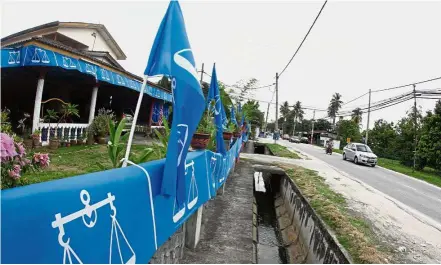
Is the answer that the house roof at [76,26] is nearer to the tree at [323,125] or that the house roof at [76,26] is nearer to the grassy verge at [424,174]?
the grassy verge at [424,174]

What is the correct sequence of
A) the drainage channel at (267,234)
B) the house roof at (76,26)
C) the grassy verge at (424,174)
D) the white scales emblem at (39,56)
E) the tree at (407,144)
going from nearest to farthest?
the drainage channel at (267,234), the white scales emblem at (39,56), the house roof at (76,26), the grassy verge at (424,174), the tree at (407,144)

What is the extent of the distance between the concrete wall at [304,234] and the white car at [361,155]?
10.9 m

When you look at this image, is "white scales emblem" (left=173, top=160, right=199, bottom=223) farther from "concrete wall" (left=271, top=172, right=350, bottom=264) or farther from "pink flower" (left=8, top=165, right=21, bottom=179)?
"concrete wall" (left=271, top=172, right=350, bottom=264)

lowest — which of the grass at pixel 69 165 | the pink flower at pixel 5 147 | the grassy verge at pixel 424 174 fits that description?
the grassy verge at pixel 424 174

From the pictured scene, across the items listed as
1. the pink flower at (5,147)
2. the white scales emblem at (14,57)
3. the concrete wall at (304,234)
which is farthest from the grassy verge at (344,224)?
the white scales emblem at (14,57)

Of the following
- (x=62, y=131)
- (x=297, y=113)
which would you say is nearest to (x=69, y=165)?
(x=62, y=131)

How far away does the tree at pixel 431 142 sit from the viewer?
72.1 feet

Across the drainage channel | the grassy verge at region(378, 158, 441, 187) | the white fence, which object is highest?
the white fence

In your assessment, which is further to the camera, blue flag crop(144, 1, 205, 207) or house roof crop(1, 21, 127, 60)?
house roof crop(1, 21, 127, 60)

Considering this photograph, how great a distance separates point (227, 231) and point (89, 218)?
4.64 m

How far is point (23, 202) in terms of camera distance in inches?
49.8

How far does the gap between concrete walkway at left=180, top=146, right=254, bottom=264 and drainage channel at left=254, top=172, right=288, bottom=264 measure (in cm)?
32

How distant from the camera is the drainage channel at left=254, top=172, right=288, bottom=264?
746 cm

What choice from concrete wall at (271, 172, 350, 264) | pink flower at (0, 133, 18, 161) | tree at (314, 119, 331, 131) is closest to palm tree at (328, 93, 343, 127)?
tree at (314, 119, 331, 131)
